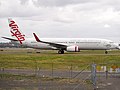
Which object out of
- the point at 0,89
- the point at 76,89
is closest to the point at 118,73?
the point at 76,89

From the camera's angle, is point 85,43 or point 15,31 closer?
point 85,43

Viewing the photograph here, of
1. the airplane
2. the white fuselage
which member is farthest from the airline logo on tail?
the white fuselage

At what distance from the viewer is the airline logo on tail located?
69438 millimetres

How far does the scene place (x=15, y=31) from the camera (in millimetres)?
70875

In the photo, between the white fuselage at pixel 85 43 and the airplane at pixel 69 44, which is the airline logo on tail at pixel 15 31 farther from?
the white fuselage at pixel 85 43

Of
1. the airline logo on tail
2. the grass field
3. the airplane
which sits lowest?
the grass field

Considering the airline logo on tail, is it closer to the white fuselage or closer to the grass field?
the white fuselage

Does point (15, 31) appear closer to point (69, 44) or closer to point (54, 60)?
point (69, 44)

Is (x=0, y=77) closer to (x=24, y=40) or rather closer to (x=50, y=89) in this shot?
(x=50, y=89)

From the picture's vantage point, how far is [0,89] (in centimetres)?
1742

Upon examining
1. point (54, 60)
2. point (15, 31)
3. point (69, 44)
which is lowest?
point (54, 60)

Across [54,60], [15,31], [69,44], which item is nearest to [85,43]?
[69,44]

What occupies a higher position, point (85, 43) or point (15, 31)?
point (15, 31)

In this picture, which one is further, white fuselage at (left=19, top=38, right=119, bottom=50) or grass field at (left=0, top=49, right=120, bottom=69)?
white fuselage at (left=19, top=38, right=119, bottom=50)
